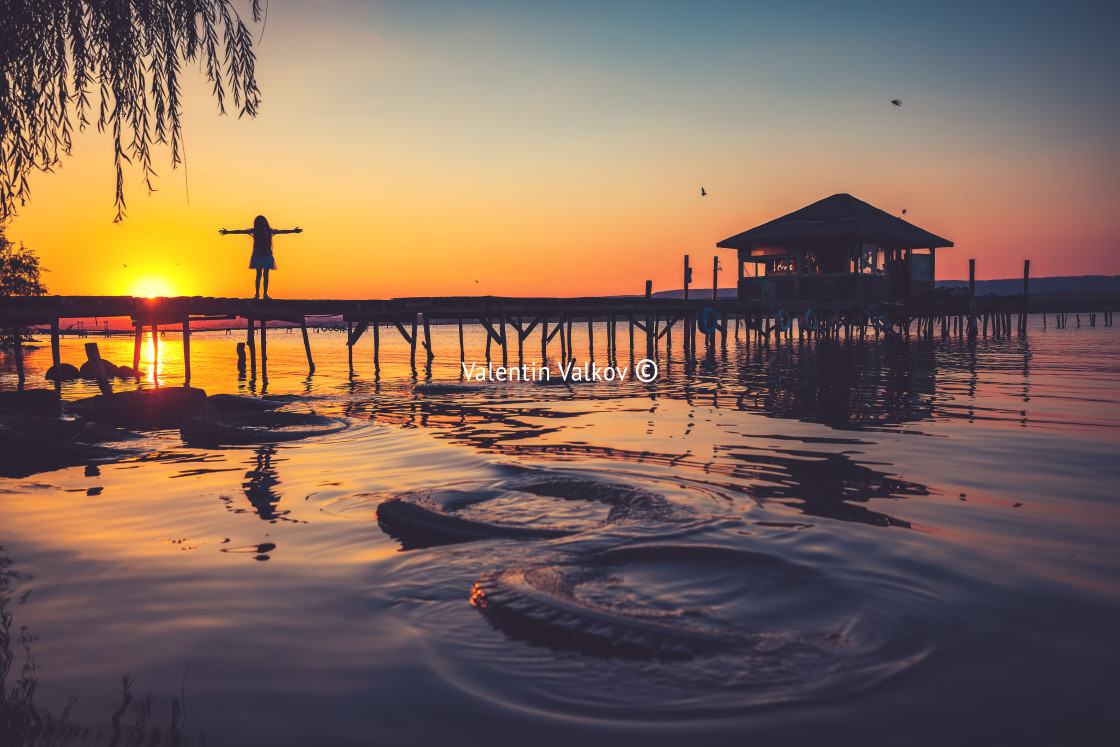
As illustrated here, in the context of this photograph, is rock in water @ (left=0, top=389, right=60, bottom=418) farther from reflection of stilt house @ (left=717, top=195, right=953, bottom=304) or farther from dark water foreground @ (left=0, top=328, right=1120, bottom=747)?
reflection of stilt house @ (left=717, top=195, right=953, bottom=304)

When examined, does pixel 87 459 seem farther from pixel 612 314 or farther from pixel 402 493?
pixel 612 314

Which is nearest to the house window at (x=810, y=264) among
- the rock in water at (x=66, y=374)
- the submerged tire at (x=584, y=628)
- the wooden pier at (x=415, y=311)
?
the wooden pier at (x=415, y=311)

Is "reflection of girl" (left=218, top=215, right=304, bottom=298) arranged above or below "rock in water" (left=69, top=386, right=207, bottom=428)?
above

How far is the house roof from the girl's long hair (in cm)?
2264

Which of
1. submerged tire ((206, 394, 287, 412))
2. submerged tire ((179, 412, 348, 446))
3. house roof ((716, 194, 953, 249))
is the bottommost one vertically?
submerged tire ((179, 412, 348, 446))

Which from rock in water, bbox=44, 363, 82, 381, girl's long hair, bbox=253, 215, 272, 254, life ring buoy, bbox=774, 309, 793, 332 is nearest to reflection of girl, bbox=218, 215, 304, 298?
girl's long hair, bbox=253, 215, 272, 254

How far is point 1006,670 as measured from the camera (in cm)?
359

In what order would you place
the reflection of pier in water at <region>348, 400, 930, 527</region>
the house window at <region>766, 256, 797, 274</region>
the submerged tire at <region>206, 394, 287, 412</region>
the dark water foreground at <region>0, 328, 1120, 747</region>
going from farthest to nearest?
1. the house window at <region>766, 256, 797, 274</region>
2. the submerged tire at <region>206, 394, 287, 412</region>
3. the reflection of pier in water at <region>348, 400, 930, 527</region>
4. the dark water foreground at <region>0, 328, 1120, 747</region>

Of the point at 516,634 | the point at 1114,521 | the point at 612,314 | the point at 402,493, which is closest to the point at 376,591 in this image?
the point at 516,634

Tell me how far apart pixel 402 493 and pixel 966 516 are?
4991 mm

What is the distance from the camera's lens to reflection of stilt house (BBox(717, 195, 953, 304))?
113 ft

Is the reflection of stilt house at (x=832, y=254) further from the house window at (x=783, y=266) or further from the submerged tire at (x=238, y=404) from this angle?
the submerged tire at (x=238, y=404)

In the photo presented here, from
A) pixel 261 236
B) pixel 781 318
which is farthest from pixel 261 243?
pixel 781 318

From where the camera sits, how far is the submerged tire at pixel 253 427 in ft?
35.9
